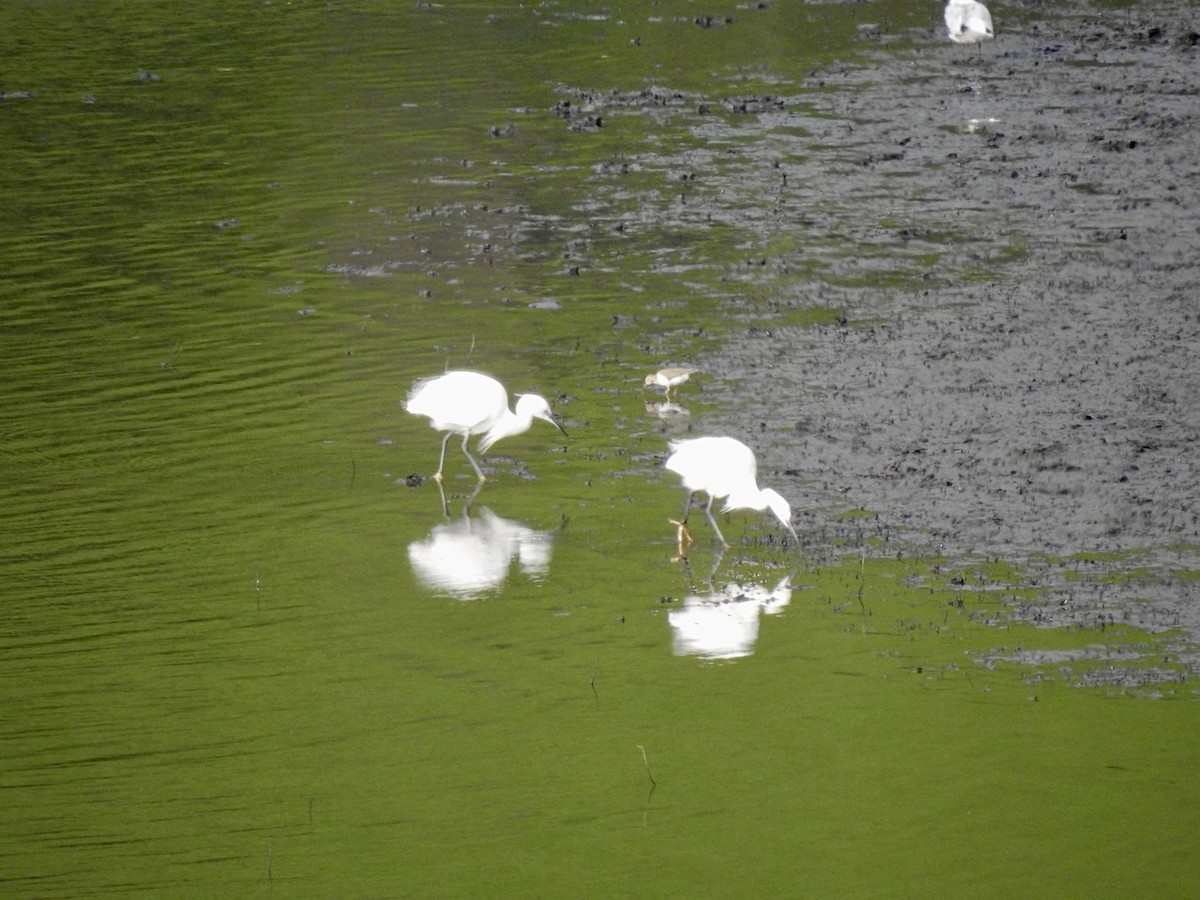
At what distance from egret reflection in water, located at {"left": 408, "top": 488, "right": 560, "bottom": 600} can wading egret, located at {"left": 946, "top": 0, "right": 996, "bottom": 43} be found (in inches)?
537

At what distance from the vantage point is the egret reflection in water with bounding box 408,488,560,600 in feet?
26.1

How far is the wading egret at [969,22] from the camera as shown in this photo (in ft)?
66.7

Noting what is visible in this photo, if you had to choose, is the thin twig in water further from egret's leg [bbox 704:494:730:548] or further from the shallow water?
egret's leg [bbox 704:494:730:548]

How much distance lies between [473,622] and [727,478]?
1340 mm

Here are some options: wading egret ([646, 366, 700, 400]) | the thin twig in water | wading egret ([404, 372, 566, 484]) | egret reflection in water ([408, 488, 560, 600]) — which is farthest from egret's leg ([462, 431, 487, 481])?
the thin twig in water

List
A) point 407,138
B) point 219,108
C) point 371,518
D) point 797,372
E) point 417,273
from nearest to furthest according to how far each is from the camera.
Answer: point 371,518 < point 797,372 < point 417,273 < point 407,138 < point 219,108

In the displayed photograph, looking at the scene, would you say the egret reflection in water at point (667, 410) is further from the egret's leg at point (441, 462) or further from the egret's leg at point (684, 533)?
the egret's leg at point (684, 533)

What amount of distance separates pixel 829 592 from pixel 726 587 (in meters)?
0.47

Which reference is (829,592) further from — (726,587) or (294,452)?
(294,452)

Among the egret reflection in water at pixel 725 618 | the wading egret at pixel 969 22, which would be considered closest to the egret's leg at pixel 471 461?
the egret reflection in water at pixel 725 618

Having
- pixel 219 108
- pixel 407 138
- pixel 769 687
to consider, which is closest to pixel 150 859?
pixel 769 687

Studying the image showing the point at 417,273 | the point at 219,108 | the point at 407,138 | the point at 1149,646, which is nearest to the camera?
the point at 1149,646

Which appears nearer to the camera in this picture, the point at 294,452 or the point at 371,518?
the point at 371,518

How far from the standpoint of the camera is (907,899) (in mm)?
5621
